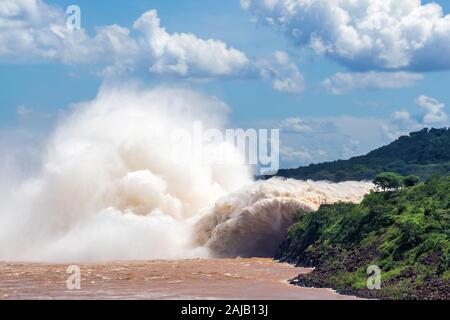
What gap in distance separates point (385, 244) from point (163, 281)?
49.8 feet

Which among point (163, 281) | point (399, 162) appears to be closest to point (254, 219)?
point (163, 281)

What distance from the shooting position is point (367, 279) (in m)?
50.1

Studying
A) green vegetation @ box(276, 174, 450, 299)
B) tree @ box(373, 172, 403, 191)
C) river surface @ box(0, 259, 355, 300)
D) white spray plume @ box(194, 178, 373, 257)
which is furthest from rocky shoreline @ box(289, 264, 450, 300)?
white spray plume @ box(194, 178, 373, 257)

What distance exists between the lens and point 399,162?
500ft

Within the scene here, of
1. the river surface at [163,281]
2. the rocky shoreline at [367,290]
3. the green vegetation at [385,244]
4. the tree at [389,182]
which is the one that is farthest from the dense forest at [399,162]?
the rocky shoreline at [367,290]

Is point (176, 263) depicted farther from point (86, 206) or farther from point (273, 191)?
point (86, 206)

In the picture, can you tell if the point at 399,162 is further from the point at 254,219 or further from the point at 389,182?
the point at 389,182

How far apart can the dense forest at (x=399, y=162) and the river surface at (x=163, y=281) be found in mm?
51672

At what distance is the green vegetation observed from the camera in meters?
46.2

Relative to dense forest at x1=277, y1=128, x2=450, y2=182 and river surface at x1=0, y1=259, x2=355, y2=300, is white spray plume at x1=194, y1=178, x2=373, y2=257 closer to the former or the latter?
river surface at x1=0, y1=259, x2=355, y2=300

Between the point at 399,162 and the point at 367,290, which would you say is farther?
the point at 399,162

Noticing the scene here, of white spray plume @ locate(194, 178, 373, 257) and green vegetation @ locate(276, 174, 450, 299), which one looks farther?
white spray plume @ locate(194, 178, 373, 257)

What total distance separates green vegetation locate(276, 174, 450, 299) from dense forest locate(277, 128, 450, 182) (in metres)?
49.6
